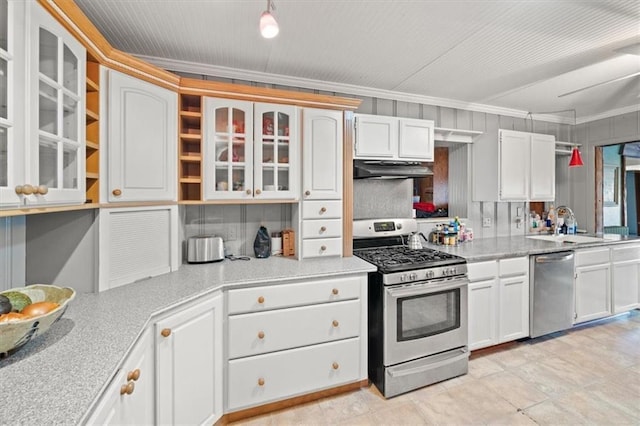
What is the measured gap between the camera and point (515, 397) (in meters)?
2.12

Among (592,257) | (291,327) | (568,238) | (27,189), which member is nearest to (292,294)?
(291,327)

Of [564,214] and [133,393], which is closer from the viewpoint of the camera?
[133,393]

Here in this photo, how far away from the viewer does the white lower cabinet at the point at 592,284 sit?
3.05 metres

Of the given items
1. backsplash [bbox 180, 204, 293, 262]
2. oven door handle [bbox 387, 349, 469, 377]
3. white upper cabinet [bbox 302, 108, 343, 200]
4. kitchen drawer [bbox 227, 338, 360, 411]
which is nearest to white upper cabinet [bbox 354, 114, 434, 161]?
white upper cabinet [bbox 302, 108, 343, 200]

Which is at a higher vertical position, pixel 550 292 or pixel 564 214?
pixel 564 214

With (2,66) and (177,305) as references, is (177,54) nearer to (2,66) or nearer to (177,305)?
(2,66)

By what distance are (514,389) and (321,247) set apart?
69.2 inches

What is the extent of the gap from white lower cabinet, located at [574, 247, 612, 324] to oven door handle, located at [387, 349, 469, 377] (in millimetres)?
1628

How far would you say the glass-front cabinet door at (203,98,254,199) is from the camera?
6.91ft

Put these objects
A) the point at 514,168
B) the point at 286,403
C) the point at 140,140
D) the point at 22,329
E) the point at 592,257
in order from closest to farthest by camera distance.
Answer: the point at 22,329
the point at 140,140
the point at 286,403
the point at 592,257
the point at 514,168

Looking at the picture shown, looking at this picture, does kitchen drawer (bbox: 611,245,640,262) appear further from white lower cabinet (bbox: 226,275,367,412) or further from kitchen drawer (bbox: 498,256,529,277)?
white lower cabinet (bbox: 226,275,367,412)

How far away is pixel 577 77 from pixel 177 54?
135 inches

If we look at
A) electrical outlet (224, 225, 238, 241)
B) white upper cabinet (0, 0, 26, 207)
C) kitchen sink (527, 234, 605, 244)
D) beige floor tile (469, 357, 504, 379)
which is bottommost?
beige floor tile (469, 357, 504, 379)

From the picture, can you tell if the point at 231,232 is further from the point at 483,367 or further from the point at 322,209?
the point at 483,367
